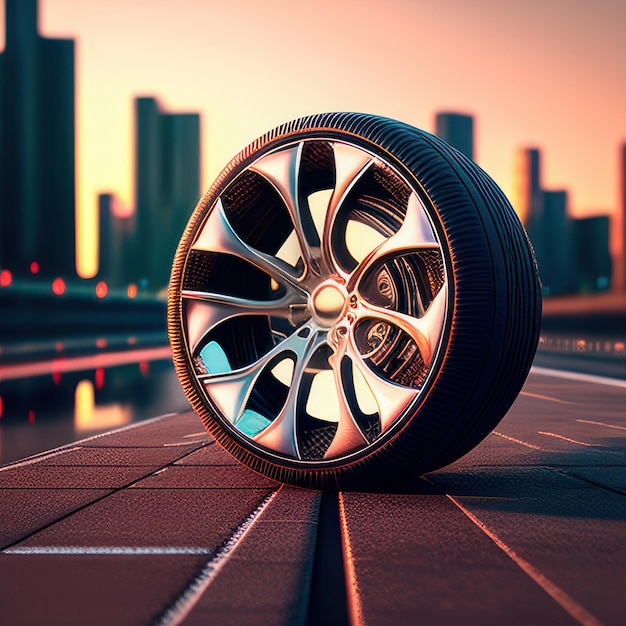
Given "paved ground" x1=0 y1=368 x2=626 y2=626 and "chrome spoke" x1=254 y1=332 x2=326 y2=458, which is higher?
"chrome spoke" x1=254 y1=332 x2=326 y2=458

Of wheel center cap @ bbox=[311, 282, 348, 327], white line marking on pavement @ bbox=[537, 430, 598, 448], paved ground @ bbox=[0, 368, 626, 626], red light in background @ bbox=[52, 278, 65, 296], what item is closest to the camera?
paved ground @ bbox=[0, 368, 626, 626]

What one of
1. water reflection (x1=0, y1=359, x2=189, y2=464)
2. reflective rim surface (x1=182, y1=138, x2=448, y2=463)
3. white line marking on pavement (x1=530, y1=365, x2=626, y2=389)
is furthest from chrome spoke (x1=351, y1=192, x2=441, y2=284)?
white line marking on pavement (x1=530, y1=365, x2=626, y2=389)

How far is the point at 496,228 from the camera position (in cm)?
387

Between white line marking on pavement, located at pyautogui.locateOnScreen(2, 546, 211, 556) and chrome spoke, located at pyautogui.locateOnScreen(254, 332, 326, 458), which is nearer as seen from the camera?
white line marking on pavement, located at pyautogui.locateOnScreen(2, 546, 211, 556)

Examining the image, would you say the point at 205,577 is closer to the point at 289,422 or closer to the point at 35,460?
the point at 289,422

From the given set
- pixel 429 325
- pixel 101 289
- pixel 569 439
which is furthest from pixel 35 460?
pixel 101 289

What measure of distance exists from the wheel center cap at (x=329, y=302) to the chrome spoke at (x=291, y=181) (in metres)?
0.17

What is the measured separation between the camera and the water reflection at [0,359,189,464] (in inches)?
279

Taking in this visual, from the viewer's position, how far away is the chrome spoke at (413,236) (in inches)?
150

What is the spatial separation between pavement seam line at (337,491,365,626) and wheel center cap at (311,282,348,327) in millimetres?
1070

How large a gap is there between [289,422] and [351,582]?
4.79ft

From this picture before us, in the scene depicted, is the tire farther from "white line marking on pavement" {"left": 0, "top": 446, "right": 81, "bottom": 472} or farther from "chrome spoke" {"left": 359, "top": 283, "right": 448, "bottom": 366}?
"white line marking on pavement" {"left": 0, "top": 446, "right": 81, "bottom": 472}

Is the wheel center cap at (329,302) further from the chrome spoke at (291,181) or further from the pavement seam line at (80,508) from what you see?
the pavement seam line at (80,508)

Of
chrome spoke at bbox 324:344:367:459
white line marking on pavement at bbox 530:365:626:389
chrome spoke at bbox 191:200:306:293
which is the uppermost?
chrome spoke at bbox 191:200:306:293
